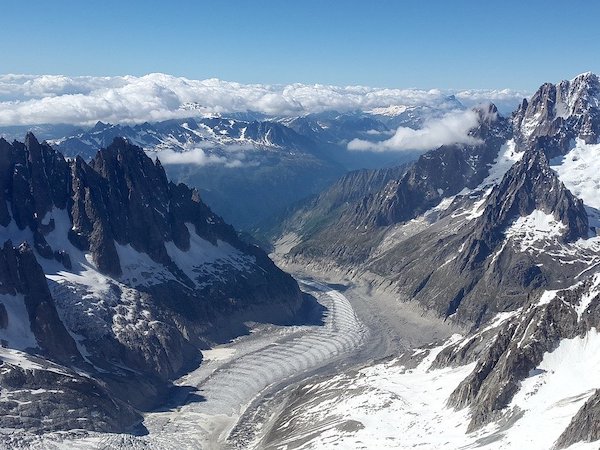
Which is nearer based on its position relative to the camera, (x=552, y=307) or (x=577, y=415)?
(x=577, y=415)

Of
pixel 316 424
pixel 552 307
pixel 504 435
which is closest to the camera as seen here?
pixel 504 435

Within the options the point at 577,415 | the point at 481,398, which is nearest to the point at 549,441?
the point at 577,415

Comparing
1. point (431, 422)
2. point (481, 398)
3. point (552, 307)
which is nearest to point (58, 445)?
point (431, 422)

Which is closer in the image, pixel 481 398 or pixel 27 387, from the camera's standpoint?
pixel 481 398

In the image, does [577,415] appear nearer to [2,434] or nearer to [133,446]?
[133,446]

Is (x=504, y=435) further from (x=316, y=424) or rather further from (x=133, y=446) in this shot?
(x=133, y=446)

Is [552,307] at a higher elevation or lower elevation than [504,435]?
higher

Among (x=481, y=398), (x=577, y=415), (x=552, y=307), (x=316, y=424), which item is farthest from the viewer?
(x=316, y=424)

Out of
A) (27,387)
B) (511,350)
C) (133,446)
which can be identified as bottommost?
(133,446)

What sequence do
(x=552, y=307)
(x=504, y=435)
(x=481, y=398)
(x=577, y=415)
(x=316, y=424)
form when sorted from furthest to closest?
(x=316, y=424) < (x=552, y=307) < (x=481, y=398) < (x=504, y=435) < (x=577, y=415)
